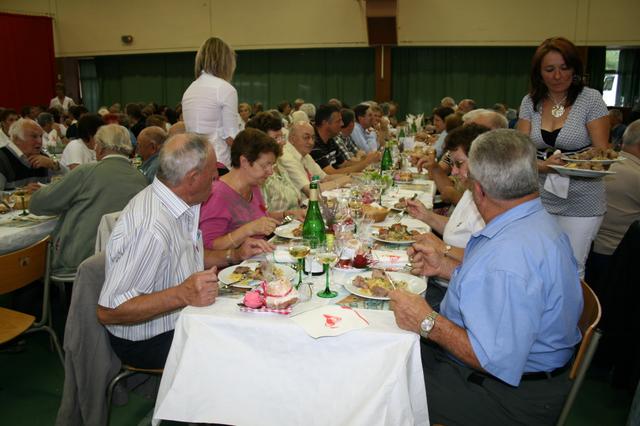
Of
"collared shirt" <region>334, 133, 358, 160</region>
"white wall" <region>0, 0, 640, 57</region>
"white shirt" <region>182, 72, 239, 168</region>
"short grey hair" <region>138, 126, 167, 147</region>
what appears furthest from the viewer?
"white wall" <region>0, 0, 640, 57</region>

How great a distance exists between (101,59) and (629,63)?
1229cm

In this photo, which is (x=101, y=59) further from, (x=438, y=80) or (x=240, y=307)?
(x=240, y=307)

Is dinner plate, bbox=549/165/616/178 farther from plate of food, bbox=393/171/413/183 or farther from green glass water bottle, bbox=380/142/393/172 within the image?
green glass water bottle, bbox=380/142/393/172

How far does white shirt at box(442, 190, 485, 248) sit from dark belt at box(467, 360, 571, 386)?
2.94ft

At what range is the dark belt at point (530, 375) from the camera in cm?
177

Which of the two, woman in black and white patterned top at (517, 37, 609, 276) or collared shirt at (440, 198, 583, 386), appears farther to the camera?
woman in black and white patterned top at (517, 37, 609, 276)

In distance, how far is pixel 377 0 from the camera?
10773 millimetres

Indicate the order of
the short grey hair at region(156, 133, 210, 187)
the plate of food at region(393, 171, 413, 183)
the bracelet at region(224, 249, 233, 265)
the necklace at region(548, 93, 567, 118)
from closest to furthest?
1. the short grey hair at region(156, 133, 210, 187)
2. the bracelet at region(224, 249, 233, 265)
3. the necklace at region(548, 93, 567, 118)
4. the plate of food at region(393, 171, 413, 183)

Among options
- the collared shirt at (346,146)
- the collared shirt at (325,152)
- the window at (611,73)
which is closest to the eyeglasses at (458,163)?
the collared shirt at (325,152)

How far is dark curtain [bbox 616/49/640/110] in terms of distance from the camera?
37.5 feet

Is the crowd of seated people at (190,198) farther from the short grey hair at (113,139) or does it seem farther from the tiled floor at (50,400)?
the tiled floor at (50,400)

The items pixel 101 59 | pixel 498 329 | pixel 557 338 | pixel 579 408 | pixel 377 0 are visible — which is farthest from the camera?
pixel 101 59

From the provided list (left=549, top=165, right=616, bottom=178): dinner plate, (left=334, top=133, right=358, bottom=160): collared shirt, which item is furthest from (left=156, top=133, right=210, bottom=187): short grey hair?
(left=334, top=133, right=358, bottom=160): collared shirt

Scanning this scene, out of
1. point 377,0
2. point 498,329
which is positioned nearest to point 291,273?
point 498,329
